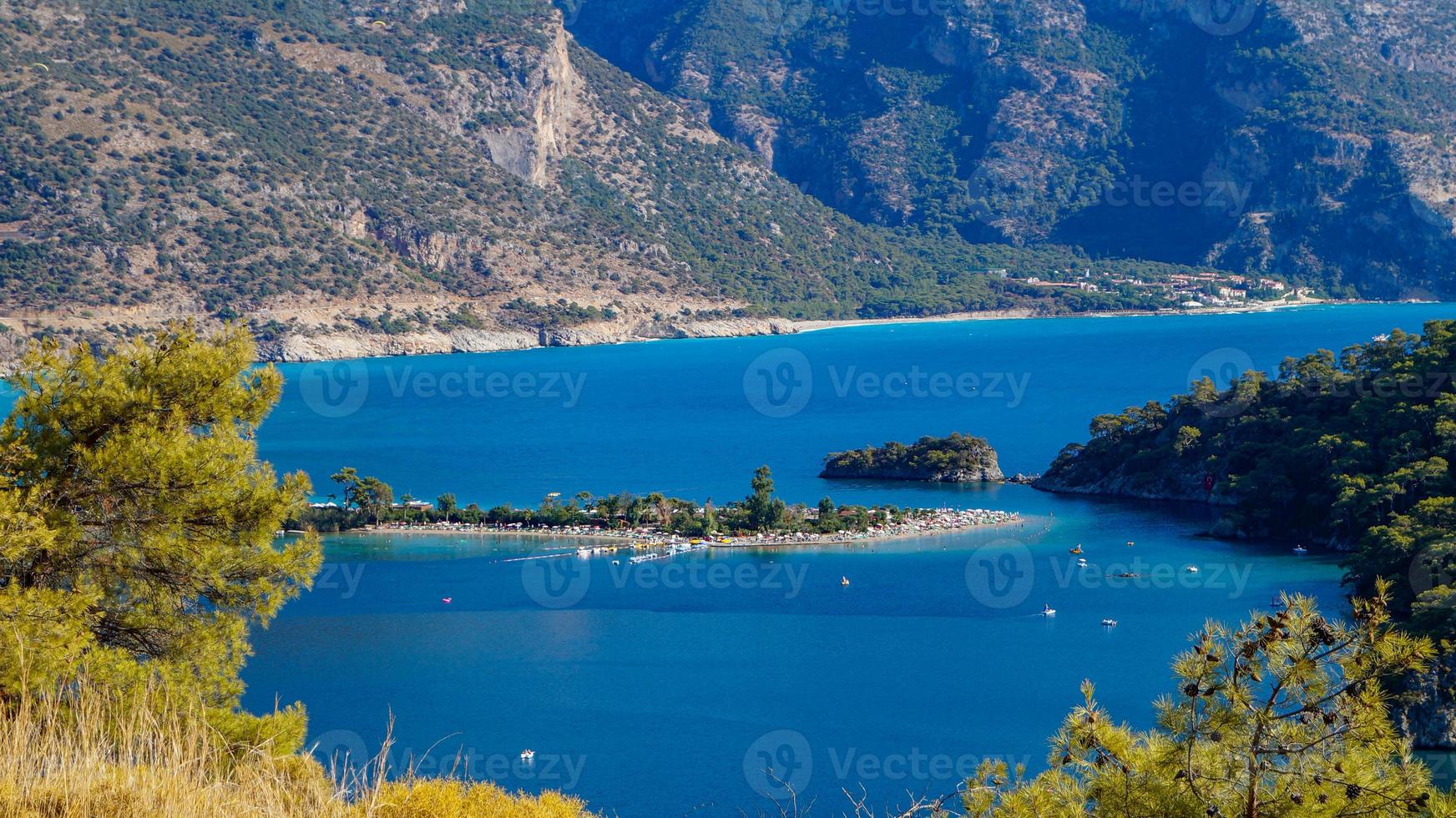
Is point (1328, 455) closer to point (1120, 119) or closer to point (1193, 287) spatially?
point (1193, 287)

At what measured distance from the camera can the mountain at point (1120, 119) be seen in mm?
136250

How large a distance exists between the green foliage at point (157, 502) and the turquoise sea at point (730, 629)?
167 cm

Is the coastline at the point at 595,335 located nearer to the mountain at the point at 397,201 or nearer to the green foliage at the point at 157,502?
the mountain at the point at 397,201

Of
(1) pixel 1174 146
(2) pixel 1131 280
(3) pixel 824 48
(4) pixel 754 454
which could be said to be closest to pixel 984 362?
(4) pixel 754 454

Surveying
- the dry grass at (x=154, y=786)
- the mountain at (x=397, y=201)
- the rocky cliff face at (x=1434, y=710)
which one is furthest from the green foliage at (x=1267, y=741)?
the mountain at (x=397, y=201)

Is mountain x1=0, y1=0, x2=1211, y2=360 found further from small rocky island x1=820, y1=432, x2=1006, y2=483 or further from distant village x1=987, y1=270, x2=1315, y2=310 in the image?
small rocky island x1=820, y1=432, x2=1006, y2=483

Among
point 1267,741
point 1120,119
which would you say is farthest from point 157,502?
point 1120,119

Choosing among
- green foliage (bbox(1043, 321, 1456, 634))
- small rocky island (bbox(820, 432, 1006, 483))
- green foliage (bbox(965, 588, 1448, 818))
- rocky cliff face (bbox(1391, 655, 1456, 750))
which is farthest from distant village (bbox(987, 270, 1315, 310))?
green foliage (bbox(965, 588, 1448, 818))

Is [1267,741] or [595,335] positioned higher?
[595,335]

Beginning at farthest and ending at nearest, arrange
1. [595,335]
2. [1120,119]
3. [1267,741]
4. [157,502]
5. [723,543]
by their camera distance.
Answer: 1. [1120,119]
2. [595,335]
3. [723,543]
4. [157,502]
5. [1267,741]

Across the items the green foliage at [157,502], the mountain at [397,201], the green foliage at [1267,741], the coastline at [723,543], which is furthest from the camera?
the mountain at [397,201]

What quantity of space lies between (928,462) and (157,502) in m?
43.4

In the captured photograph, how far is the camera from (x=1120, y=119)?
157750mm

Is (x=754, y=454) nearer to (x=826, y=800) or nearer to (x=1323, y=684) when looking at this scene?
(x=826, y=800)
